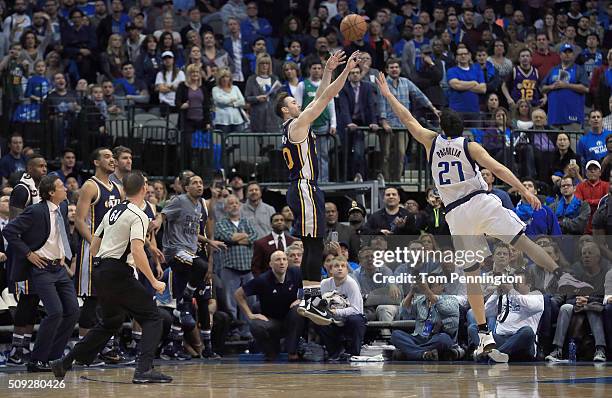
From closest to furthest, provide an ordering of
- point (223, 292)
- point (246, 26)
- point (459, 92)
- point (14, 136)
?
1. point (223, 292)
2. point (14, 136)
3. point (459, 92)
4. point (246, 26)

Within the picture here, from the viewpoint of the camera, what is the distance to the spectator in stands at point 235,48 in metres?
22.3

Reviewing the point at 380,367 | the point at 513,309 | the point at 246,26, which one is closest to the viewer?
the point at 380,367

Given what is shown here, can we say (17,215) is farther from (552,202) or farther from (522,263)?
(552,202)

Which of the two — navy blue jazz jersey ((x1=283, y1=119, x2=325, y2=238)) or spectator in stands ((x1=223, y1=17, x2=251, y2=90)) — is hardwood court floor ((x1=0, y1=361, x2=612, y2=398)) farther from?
spectator in stands ((x1=223, y1=17, x2=251, y2=90))

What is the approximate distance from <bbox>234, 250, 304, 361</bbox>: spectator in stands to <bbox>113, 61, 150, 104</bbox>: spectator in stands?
6248mm

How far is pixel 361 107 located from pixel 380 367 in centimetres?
697

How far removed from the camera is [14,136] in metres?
18.6

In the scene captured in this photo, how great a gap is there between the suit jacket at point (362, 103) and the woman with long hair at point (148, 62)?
12.1 ft

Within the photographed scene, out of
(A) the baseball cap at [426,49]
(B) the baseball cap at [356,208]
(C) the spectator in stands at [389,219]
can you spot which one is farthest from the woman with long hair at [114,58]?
(C) the spectator in stands at [389,219]

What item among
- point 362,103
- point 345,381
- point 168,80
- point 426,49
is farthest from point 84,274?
point 426,49

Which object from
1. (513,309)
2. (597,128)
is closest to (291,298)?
(513,309)

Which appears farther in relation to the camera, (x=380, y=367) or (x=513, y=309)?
(x=513, y=309)

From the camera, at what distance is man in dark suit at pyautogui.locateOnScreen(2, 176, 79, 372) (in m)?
13.0

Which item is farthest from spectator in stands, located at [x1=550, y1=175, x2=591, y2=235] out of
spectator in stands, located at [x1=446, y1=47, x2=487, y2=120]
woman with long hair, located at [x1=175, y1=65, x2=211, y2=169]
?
woman with long hair, located at [x1=175, y1=65, x2=211, y2=169]
